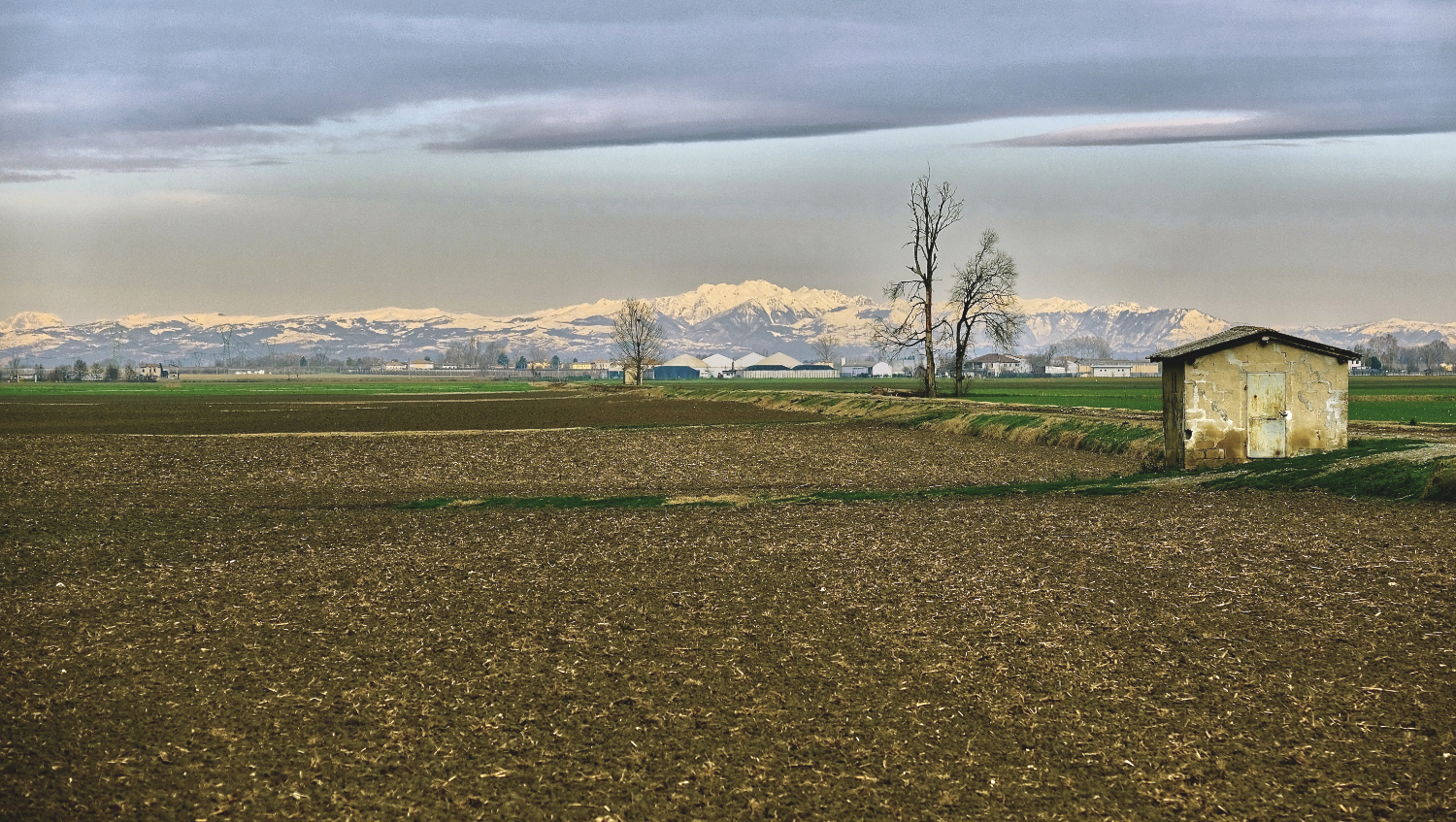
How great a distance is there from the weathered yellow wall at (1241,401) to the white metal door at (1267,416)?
159 millimetres

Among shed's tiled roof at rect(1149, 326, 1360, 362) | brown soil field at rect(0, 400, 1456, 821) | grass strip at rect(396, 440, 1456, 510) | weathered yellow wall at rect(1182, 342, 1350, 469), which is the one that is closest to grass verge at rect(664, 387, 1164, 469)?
weathered yellow wall at rect(1182, 342, 1350, 469)

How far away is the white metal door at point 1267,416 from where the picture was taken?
3188cm

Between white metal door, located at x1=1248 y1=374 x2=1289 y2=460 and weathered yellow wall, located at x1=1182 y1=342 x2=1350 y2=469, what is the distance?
16cm

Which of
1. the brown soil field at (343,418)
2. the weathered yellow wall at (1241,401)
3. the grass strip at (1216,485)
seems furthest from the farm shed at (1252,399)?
the brown soil field at (343,418)

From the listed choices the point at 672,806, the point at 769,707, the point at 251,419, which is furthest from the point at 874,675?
the point at 251,419

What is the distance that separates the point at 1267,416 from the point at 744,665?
23.9m

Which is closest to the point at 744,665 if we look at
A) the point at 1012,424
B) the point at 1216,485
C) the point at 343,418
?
the point at 1216,485

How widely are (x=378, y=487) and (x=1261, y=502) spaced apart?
75.1 ft

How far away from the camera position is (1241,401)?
31906 mm

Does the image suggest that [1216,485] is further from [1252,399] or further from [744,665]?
[744,665]

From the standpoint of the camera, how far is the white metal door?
31.9m

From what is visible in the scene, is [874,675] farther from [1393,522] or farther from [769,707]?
[1393,522]

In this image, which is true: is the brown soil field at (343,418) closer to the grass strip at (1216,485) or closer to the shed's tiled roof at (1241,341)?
the grass strip at (1216,485)

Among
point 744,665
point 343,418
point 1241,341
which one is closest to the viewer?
point 744,665
